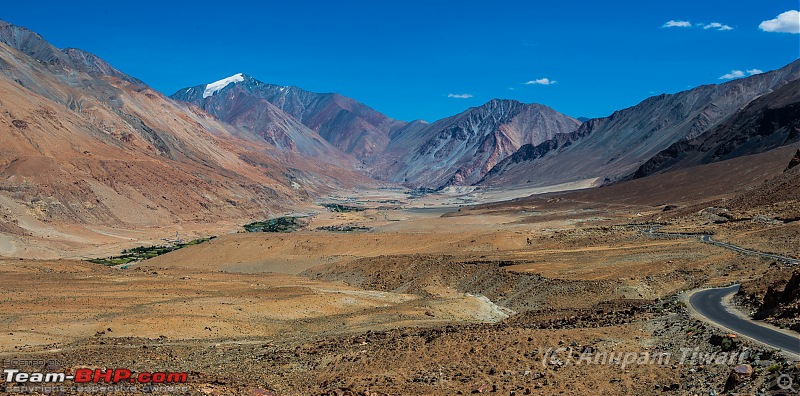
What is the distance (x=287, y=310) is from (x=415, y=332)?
11.3 m

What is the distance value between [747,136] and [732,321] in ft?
484

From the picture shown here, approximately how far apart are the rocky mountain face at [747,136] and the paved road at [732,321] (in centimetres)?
12089

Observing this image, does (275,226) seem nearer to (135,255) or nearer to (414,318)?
(135,255)

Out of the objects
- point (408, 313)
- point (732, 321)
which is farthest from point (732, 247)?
point (732, 321)

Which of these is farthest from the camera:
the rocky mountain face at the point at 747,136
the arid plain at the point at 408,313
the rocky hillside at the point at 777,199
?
the rocky mountain face at the point at 747,136

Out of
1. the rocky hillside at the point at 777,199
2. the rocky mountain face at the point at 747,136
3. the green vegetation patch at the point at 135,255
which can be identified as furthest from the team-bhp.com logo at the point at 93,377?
the rocky mountain face at the point at 747,136

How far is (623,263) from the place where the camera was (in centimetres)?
4275

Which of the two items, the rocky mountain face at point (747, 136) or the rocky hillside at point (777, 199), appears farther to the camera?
the rocky mountain face at point (747, 136)

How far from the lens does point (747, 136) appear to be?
150 metres

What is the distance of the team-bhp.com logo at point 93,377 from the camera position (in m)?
15.0

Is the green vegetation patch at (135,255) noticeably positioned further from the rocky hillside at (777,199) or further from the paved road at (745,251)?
the rocky hillside at (777,199)

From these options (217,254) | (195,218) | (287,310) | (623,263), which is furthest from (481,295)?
(195,218)

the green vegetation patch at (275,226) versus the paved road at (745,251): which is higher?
the paved road at (745,251)

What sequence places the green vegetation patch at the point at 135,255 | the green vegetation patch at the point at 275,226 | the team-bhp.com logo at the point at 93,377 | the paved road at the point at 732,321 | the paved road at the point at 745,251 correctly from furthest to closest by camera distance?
1. the green vegetation patch at the point at 275,226
2. the green vegetation patch at the point at 135,255
3. the paved road at the point at 745,251
4. the paved road at the point at 732,321
5. the team-bhp.com logo at the point at 93,377
